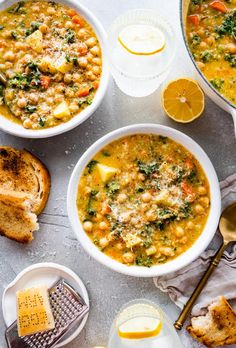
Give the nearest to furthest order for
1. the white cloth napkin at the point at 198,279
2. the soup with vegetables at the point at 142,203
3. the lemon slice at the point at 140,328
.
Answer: the lemon slice at the point at 140,328 < the soup with vegetables at the point at 142,203 < the white cloth napkin at the point at 198,279

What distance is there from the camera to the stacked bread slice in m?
4.71

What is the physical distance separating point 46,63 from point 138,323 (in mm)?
2146

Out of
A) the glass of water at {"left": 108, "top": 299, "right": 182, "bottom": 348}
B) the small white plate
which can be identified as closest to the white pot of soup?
the glass of water at {"left": 108, "top": 299, "right": 182, "bottom": 348}

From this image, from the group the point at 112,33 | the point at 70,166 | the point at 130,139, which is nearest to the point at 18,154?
the point at 70,166

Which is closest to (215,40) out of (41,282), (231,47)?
(231,47)

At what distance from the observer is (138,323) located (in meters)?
4.49

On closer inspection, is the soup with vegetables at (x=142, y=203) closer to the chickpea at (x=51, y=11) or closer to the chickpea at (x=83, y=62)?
the chickpea at (x=83, y=62)

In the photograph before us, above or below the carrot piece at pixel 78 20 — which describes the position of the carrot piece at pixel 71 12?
above

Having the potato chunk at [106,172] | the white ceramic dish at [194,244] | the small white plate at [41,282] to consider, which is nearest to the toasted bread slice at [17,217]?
the small white plate at [41,282]

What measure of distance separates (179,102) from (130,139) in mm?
487

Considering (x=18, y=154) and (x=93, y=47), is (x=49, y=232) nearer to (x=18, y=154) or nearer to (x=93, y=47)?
(x=18, y=154)

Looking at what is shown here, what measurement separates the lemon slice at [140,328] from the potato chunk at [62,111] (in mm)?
1673

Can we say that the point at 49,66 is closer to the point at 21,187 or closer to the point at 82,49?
the point at 82,49

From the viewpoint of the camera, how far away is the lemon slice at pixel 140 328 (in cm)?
440
